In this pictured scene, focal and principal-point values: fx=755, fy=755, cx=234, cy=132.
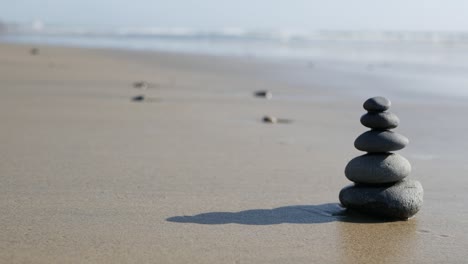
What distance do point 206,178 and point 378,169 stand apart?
1.92 meters

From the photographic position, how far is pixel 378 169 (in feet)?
19.0

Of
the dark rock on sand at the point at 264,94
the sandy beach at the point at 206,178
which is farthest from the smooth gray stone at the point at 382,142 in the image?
the dark rock on sand at the point at 264,94

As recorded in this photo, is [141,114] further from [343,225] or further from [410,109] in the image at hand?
[343,225]

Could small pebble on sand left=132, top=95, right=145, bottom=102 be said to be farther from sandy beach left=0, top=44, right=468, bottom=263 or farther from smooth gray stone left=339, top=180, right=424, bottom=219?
smooth gray stone left=339, top=180, right=424, bottom=219

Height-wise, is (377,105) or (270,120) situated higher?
(270,120)

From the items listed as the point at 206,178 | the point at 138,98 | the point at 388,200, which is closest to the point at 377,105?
the point at 388,200

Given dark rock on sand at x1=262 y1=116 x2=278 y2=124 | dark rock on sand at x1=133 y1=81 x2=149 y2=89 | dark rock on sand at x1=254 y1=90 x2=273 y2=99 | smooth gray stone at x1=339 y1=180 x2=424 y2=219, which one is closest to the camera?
smooth gray stone at x1=339 y1=180 x2=424 y2=219

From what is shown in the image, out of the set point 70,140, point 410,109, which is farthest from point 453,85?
point 70,140

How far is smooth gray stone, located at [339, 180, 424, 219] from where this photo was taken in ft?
18.7

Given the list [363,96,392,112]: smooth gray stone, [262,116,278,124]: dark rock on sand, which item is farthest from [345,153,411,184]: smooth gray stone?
[262,116,278,124]: dark rock on sand

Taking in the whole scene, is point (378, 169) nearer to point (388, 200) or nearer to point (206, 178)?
point (388, 200)

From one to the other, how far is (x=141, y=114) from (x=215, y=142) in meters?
2.62

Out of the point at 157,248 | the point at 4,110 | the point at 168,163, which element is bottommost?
the point at 157,248

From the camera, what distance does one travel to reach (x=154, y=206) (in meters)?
6.04
